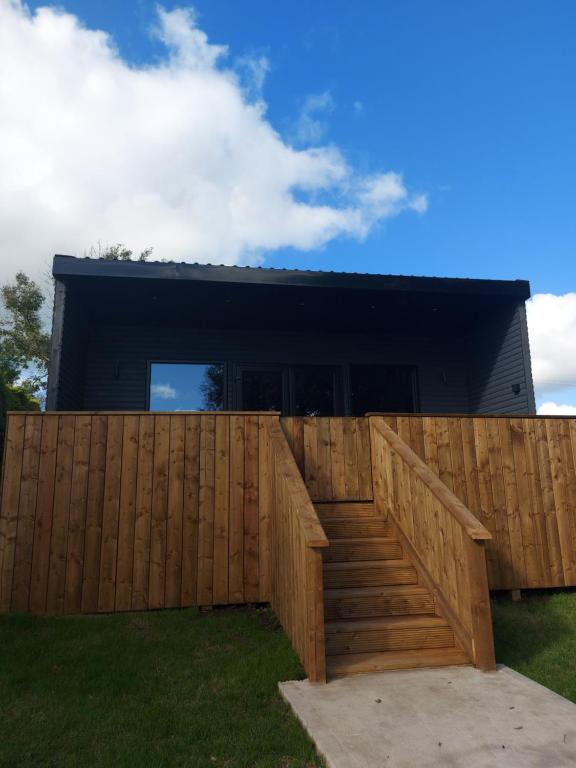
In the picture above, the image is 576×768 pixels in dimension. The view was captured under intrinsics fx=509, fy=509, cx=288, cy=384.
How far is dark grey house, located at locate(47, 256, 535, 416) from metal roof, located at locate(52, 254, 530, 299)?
0.05 feet

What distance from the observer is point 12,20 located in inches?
362

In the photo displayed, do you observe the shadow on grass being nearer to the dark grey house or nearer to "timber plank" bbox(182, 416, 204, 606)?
"timber plank" bbox(182, 416, 204, 606)

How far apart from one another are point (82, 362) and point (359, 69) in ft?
31.2

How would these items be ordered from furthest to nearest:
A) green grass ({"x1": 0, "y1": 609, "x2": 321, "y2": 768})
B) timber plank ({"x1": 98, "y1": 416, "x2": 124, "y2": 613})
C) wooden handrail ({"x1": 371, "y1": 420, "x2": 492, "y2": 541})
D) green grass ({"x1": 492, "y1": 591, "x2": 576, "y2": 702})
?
timber plank ({"x1": 98, "y1": 416, "x2": 124, "y2": 613}) → wooden handrail ({"x1": 371, "y1": 420, "x2": 492, "y2": 541}) → green grass ({"x1": 492, "y1": 591, "x2": 576, "y2": 702}) → green grass ({"x1": 0, "y1": 609, "x2": 321, "y2": 768})

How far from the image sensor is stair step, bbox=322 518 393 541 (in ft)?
16.2

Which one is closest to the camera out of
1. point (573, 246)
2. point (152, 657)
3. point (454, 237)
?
point (152, 657)

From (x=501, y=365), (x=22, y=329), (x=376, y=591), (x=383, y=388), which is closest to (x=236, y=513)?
(x=376, y=591)

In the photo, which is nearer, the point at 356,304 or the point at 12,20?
the point at 356,304

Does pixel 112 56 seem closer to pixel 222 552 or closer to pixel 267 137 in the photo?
pixel 267 137

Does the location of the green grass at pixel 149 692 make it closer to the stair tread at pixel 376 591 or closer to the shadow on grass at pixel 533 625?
the stair tread at pixel 376 591

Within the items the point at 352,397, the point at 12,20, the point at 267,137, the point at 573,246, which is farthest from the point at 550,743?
the point at 267,137

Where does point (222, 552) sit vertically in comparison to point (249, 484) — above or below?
below

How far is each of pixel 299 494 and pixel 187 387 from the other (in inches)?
208

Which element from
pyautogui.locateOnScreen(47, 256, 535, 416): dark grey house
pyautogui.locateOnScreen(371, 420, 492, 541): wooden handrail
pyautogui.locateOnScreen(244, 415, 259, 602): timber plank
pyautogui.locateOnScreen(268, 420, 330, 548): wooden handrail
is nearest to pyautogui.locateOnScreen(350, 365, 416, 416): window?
pyautogui.locateOnScreen(47, 256, 535, 416): dark grey house
